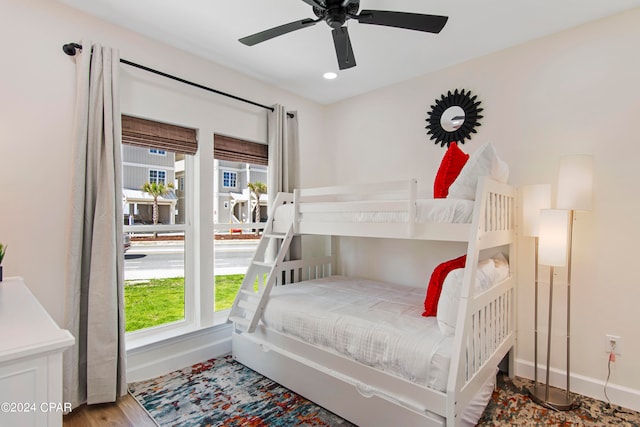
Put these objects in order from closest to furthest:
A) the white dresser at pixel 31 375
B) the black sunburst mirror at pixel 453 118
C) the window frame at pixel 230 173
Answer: the white dresser at pixel 31 375 → the black sunburst mirror at pixel 453 118 → the window frame at pixel 230 173

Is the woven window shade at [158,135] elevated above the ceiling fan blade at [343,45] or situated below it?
below

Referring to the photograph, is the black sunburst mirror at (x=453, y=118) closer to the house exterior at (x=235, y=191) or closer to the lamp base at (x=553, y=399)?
the house exterior at (x=235, y=191)

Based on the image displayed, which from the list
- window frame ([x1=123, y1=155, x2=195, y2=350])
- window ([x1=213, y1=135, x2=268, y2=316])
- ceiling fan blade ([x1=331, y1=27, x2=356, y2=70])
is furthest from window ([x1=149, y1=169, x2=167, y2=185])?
ceiling fan blade ([x1=331, y1=27, x2=356, y2=70])

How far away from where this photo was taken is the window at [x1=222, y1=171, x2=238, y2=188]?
124 inches

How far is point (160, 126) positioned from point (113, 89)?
17.9 inches

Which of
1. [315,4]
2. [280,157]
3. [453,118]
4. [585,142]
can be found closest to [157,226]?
[280,157]

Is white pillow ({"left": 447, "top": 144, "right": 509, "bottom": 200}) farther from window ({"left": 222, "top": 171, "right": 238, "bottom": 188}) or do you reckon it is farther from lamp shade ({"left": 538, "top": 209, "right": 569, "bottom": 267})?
window ({"left": 222, "top": 171, "right": 238, "bottom": 188})

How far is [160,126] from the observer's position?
262 cm

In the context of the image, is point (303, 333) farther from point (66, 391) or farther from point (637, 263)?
point (637, 263)

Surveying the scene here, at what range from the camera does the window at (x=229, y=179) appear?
3.16 m

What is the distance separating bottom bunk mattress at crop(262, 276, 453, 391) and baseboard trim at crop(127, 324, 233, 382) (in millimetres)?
646

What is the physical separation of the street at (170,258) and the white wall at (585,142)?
1841 millimetres

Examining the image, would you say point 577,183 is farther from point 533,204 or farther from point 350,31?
point 350,31

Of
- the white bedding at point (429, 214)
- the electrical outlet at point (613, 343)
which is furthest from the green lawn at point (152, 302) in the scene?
the electrical outlet at point (613, 343)
